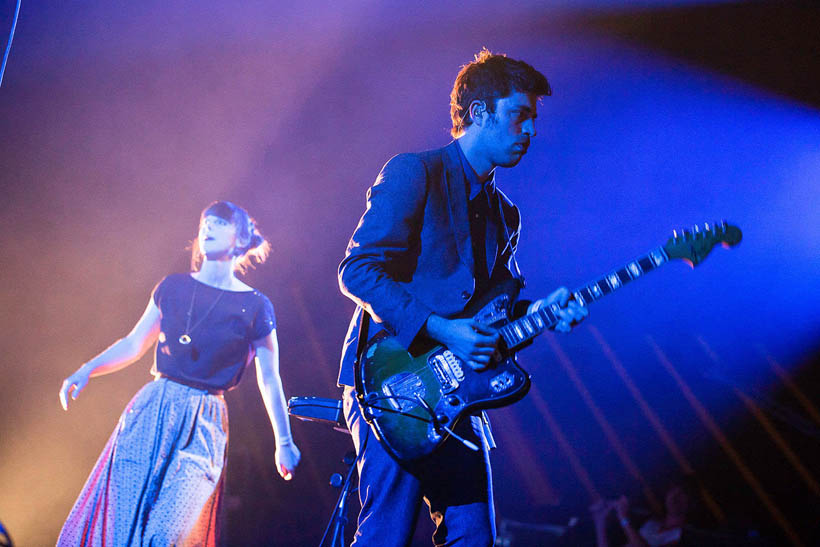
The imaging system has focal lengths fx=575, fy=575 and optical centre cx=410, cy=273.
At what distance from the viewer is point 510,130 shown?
253 centimetres

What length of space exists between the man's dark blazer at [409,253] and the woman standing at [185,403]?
167cm

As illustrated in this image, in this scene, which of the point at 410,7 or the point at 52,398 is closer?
the point at 52,398

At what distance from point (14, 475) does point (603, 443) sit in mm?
5230

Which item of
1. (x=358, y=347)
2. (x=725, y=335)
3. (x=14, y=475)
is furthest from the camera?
(x=725, y=335)

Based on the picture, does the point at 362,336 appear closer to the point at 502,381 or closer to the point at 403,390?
the point at 403,390

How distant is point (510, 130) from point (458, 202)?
1.40 ft

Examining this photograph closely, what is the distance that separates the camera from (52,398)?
463 cm

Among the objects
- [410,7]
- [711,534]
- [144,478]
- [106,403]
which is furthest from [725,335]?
[106,403]

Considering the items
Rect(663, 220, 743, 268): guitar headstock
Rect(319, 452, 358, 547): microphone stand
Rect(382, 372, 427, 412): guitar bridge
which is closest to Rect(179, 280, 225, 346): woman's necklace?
Rect(319, 452, 358, 547): microphone stand

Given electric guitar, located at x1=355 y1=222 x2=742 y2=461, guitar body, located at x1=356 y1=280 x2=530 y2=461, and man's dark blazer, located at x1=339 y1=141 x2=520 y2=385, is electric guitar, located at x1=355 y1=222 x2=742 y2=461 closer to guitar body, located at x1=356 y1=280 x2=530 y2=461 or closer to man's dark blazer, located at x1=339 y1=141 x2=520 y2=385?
guitar body, located at x1=356 y1=280 x2=530 y2=461

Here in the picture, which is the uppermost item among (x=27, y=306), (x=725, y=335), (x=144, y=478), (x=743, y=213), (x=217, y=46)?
(x=217, y=46)

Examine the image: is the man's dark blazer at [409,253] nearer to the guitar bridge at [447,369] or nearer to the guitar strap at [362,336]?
the guitar strap at [362,336]

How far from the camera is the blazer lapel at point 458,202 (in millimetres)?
2307

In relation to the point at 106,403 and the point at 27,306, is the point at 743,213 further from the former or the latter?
the point at 27,306
